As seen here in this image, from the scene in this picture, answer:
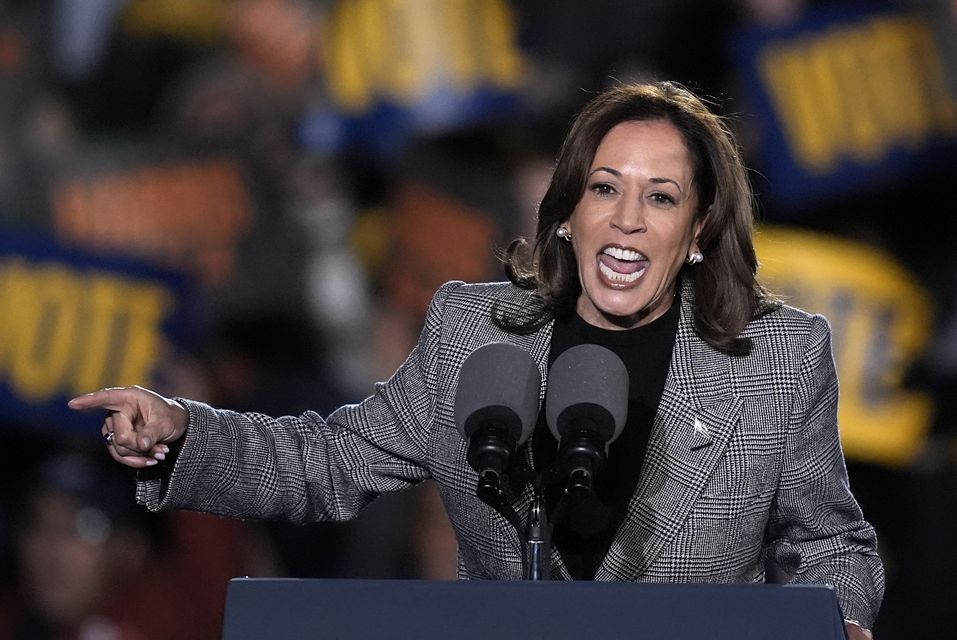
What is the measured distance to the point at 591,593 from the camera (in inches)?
59.6

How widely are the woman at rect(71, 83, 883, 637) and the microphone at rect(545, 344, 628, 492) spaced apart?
26 centimetres

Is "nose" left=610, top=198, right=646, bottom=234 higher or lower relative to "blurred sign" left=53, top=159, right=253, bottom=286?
higher

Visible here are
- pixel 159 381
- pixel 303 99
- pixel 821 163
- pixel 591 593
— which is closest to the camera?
pixel 591 593

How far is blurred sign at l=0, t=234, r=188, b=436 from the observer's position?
13.9 ft

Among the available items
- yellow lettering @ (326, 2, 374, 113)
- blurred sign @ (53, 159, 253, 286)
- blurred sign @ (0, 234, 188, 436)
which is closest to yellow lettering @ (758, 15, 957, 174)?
yellow lettering @ (326, 2, 374, 113)

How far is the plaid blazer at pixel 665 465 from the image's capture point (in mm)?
2033

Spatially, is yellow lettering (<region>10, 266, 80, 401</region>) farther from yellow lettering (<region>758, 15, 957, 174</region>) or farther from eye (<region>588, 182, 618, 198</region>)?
eye (<region>588, 182, 618, 198</region>)

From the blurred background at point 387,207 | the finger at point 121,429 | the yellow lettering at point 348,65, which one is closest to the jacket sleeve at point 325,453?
the finger at point 121,429

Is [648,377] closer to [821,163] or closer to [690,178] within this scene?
[690,178]

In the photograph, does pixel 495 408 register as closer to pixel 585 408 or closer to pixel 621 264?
pixel 585 408

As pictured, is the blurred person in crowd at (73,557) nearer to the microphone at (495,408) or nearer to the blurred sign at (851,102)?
the blurred sign at (851,102)

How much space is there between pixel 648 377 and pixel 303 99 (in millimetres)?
3261

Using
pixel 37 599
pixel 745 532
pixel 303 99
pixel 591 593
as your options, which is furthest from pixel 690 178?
pixel 303 99

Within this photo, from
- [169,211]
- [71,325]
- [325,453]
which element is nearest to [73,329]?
[71,325]
